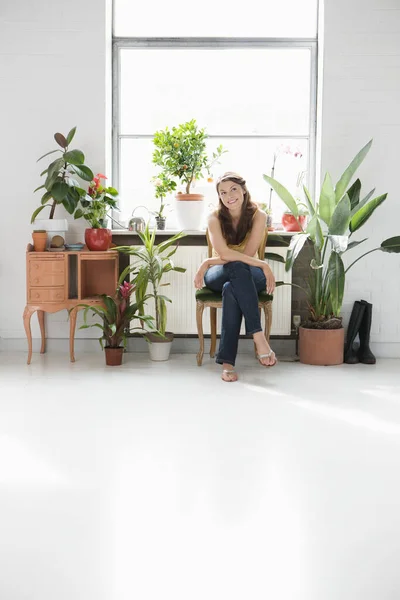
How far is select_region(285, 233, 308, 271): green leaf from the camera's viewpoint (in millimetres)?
4547

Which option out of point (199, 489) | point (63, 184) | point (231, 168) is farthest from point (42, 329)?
point (199, 489)

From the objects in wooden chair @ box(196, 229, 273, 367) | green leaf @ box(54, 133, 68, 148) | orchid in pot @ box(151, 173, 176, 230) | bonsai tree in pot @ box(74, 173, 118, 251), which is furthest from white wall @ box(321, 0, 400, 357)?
green leaf @ box(54, 133, 68, 148)

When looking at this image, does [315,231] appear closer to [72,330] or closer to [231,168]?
[231,168]

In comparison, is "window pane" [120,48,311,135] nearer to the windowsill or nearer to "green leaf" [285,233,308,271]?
the windowsill

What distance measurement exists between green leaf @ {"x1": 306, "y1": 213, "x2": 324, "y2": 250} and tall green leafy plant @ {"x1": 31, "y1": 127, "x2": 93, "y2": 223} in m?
1.50

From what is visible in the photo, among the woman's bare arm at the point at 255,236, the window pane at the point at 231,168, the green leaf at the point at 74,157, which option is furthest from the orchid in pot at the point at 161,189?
the woman's bare arm at the point at 255,236

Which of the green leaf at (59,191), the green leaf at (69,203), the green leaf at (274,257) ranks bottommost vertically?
the green leaf at (274,257)

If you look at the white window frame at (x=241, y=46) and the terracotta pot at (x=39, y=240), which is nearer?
the terracotta pot at (x=39, y=240)

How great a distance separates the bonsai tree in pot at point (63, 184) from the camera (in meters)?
4.73

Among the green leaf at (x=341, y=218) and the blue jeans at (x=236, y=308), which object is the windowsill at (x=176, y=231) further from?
the blue jeans at (x=236, y=308)

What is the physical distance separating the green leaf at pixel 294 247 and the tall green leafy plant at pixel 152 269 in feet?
2.34

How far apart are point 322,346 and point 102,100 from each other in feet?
7.49

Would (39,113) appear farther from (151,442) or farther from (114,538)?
(114,538)

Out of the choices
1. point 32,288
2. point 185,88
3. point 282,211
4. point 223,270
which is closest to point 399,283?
point 282,211
